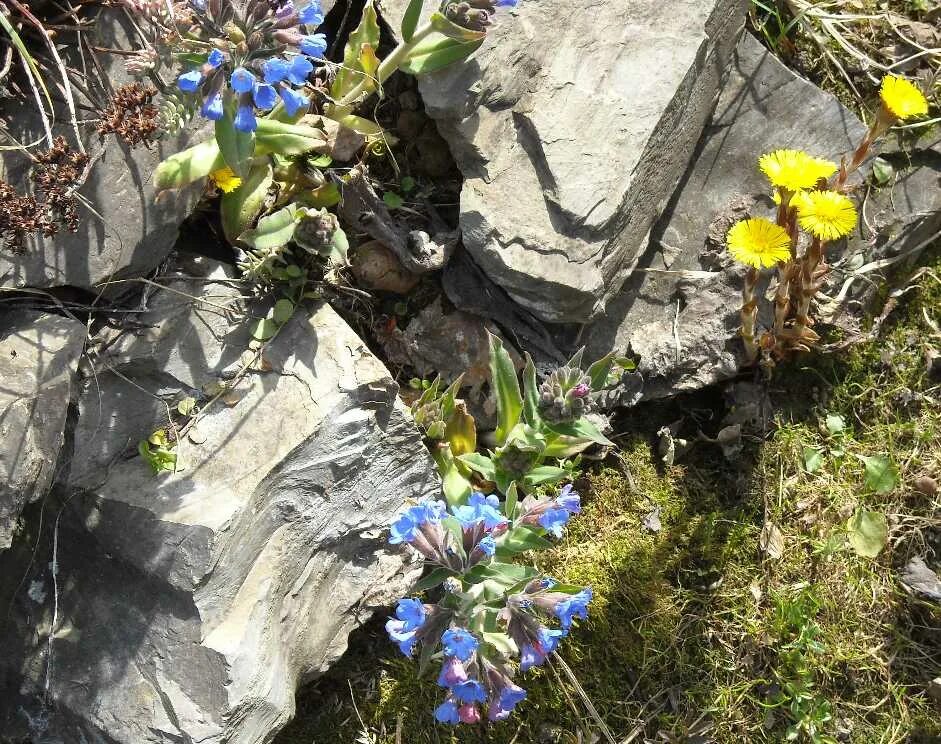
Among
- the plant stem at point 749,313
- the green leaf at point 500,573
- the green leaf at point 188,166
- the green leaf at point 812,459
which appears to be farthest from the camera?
the green leaf at point 812,459

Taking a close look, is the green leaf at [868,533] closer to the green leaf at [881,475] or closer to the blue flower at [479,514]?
the green leaf at [881,475]

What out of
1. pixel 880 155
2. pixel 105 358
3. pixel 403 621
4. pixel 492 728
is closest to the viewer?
pixel 403 621

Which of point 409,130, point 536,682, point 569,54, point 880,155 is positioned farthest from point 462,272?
point 880,155

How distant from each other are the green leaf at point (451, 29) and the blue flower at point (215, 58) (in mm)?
928

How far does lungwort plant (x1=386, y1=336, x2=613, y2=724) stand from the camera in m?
2.95

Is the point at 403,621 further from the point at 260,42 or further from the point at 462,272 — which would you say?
the point at 260,42

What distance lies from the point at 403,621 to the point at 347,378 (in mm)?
982

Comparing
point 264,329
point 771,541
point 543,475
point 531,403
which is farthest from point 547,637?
point 264,329

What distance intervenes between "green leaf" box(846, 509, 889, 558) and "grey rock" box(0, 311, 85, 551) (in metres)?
3.45

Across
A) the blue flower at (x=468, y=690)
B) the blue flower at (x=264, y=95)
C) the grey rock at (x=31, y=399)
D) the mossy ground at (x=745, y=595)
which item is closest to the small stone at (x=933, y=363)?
the mossy ground at (x=745, y=595)

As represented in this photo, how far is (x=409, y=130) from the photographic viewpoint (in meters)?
3.85

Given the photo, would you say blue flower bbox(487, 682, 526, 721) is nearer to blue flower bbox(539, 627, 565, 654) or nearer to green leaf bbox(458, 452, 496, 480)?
blue flower bbox(539, 627, 565, 654)

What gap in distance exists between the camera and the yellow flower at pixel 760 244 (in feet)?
11.7

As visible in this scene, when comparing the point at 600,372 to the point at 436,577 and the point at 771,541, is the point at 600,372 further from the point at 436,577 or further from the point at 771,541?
the point at 771,541
